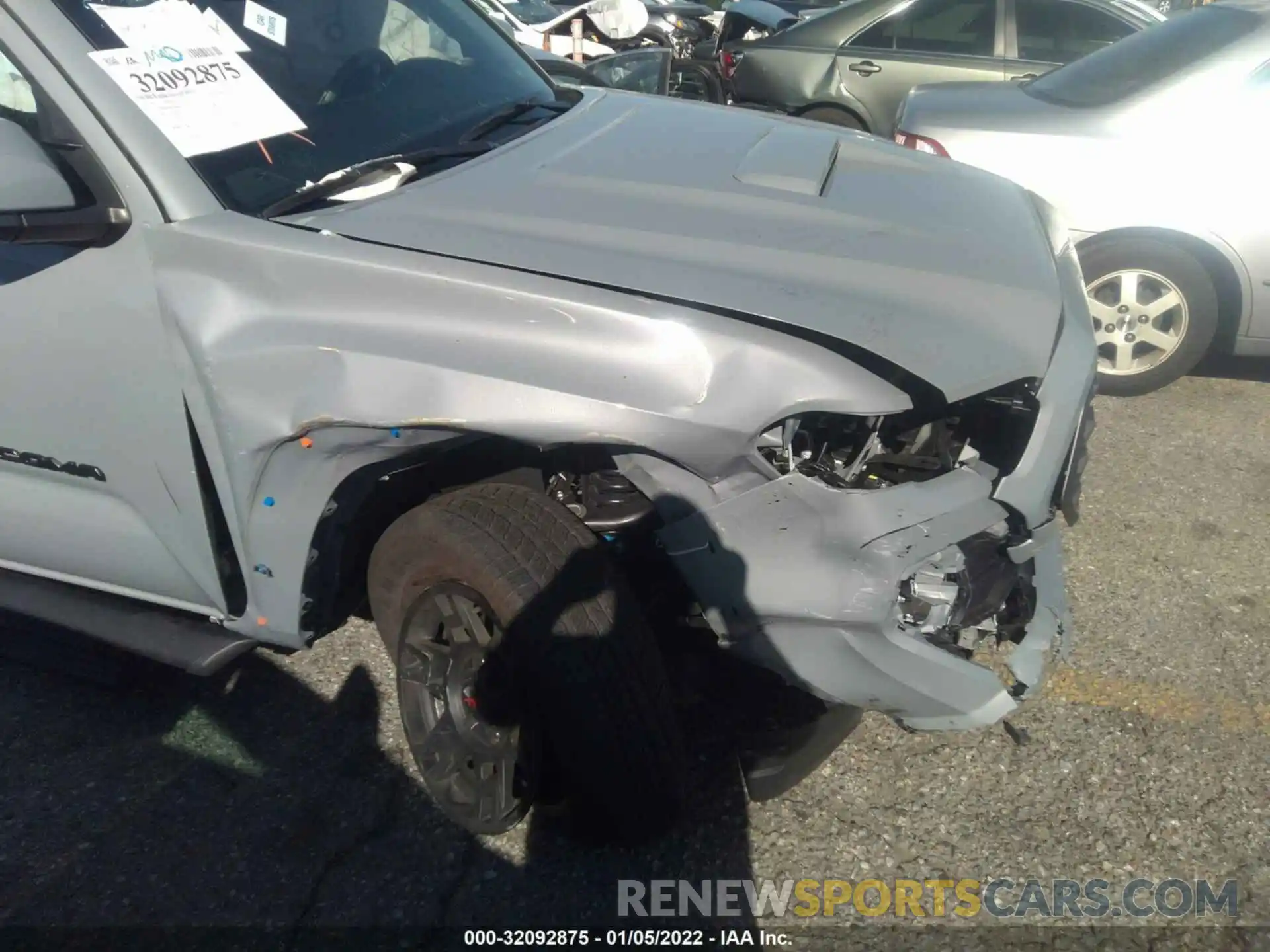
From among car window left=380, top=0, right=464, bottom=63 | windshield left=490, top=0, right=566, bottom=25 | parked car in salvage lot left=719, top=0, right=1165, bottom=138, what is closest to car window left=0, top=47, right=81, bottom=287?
car window left=380, top=0, right=464, bottom=63

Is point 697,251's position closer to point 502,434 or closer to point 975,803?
point 502,434

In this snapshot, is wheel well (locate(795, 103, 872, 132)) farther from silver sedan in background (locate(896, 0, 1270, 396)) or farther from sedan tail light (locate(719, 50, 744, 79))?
silver sedan in background (locate(896, 0, 1270, 396))

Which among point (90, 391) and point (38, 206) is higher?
point (38, 206)

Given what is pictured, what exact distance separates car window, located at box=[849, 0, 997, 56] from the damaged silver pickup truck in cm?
462

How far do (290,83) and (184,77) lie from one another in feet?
0.96

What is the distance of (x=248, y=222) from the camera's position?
2.13 metres

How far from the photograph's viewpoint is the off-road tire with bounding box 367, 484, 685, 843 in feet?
6.93

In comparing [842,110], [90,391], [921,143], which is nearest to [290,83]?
[90,391]

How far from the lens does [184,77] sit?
228cm

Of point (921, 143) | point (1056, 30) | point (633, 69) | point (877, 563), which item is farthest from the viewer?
point (1056, 30)

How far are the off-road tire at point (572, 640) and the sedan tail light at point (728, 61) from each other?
251 inches

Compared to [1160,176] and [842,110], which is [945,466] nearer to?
[1160,176]

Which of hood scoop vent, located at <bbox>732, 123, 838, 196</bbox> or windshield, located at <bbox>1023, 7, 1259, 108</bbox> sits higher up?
windshield, located at <bbox>1023, 7, 1259, 108</bbox>

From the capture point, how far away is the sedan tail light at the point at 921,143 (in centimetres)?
457
